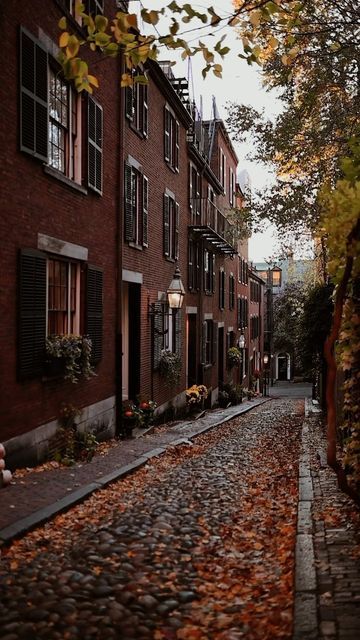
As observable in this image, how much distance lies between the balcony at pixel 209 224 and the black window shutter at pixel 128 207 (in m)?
7.81

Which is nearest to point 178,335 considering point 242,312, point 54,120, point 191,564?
point 54,120

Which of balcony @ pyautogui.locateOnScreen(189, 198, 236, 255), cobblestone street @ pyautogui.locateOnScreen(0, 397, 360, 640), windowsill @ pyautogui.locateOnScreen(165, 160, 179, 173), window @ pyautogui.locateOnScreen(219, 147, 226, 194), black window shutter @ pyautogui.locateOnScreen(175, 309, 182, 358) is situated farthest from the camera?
window @ pyautogui.locateOnScreen(219, 147, 226, 194)

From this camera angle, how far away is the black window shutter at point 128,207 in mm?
14375

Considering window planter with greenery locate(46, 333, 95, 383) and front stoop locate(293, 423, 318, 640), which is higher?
window planter with greenery locate(46, 333, 95, 383)

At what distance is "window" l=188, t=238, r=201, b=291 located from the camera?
23.0 meters

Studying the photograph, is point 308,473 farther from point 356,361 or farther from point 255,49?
point 255,49

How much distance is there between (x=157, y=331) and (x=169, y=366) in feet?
4.06

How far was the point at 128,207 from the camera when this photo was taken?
14.5 meters

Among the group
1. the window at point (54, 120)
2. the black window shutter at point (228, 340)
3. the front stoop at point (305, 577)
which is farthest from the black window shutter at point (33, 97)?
the black window shutter at point (228, 340)

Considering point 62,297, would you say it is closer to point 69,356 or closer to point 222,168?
point 69,356

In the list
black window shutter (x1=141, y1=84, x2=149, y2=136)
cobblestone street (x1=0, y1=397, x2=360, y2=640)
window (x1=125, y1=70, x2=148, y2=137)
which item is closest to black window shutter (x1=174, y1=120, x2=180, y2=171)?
black window shutter (x1=141, y1=84, x2=149, y2=136)

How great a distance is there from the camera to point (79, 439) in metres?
10.9

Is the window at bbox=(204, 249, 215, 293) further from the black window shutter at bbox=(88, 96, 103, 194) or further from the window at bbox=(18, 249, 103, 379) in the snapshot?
the window at bbox=(18, 249, 103, 379)

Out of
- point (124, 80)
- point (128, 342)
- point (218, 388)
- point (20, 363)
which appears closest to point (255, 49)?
point (124, 80)
